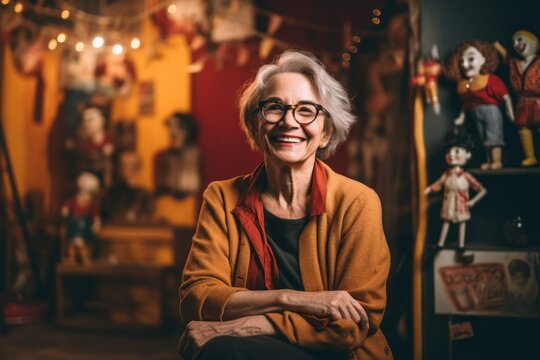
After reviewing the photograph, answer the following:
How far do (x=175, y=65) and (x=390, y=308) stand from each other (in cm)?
322

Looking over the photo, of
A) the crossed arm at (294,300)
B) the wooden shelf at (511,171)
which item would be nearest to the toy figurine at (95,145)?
the wooden shelf at (511,171)

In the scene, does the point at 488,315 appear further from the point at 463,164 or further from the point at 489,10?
the point at 489,10

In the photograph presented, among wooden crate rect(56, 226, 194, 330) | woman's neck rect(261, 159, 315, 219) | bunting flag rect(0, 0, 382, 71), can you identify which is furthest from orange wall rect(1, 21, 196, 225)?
woman's neck rect(261, 159, 315, 219)

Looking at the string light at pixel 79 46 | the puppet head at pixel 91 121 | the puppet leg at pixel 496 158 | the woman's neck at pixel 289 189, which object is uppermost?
the string light at pixel 79 46

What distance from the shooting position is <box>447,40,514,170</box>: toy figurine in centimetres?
258

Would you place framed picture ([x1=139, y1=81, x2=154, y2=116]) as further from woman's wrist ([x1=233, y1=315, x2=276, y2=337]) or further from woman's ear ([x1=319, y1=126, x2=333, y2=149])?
woman's wrist ([x1=233, y1=315, x2=276, y2=337])

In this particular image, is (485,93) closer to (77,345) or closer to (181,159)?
(181,159)

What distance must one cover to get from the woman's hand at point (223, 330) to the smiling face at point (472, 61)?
1.53 metres

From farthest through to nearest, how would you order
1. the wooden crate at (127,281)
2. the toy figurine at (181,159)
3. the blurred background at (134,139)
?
1. the toy figurine at (181,159)
2. the wooden crate at (127,281)
3. the blurred background at (134,139)

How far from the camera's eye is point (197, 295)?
68.4 inches

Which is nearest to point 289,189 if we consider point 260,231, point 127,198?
point 260,231

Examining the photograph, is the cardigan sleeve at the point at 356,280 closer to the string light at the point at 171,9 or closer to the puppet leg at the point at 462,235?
the puppet leg at the point at 462,235

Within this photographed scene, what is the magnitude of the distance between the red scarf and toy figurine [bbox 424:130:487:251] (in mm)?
947

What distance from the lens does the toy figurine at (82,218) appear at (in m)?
4.64
